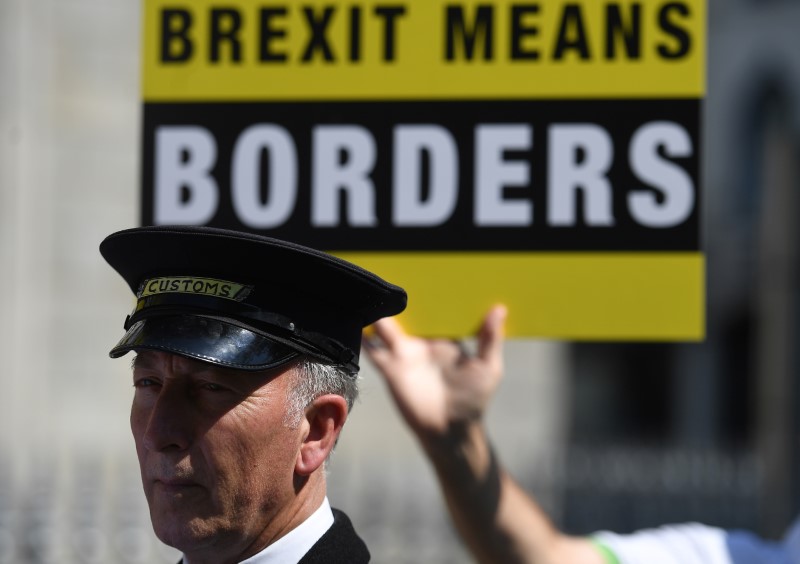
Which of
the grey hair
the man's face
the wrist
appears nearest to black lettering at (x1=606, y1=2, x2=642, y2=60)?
the wrist

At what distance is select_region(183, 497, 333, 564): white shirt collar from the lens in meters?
2.01

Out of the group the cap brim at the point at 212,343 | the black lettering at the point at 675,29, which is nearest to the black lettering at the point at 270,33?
the black lettering at the point at 675,29

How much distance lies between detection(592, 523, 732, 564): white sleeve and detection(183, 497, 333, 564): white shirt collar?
0.99 m

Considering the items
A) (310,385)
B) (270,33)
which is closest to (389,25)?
(270,33)

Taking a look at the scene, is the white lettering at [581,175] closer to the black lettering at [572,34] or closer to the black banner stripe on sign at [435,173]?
the black banner stripe on sign at [435,173]

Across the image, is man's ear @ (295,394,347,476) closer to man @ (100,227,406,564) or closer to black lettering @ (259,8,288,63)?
man @ (100,227,406,564)

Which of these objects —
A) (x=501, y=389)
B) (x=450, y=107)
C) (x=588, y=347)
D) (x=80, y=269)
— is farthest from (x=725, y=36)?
(x=450, y=107)

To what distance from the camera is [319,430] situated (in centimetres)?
206

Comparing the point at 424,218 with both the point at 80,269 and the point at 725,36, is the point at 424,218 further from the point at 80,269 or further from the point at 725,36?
the point at 725,36

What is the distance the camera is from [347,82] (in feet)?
9.05

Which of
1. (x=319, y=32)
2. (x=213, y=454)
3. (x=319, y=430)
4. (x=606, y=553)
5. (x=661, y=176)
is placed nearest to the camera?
(x=213, y=454)

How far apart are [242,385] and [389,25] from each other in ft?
3.48

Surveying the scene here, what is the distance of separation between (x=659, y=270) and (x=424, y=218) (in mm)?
480

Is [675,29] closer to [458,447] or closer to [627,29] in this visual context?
[627,29]
